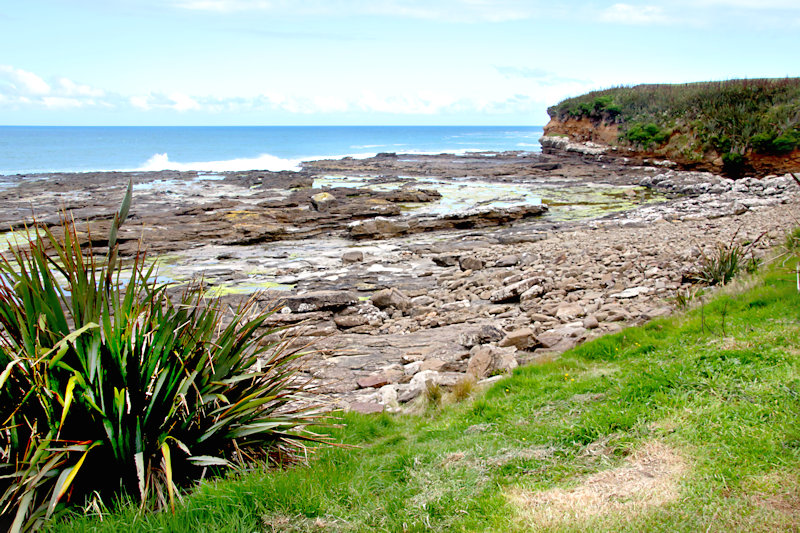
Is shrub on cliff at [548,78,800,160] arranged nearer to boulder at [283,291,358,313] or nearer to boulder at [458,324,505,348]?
boulder at [283,291,358,313]

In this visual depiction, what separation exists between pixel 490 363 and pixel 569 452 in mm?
2942

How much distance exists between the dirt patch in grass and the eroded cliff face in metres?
32.3

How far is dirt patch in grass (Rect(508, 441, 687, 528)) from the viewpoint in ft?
9.93

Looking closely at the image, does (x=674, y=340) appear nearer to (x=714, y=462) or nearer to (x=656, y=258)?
(x=714, y=462)

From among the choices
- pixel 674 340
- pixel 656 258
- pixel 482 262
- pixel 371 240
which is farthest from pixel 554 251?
pixel 674 340

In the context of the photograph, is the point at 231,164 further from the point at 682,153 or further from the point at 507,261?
the point at 507,261

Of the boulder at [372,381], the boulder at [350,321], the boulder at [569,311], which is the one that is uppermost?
the boulder at [569,311]

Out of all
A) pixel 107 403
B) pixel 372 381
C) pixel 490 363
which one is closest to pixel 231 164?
pixel 372 381

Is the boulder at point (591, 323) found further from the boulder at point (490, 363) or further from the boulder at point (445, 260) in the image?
the boulder at point (445, 260)

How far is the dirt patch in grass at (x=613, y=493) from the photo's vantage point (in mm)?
3027

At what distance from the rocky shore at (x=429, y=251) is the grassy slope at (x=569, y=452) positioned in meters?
1.43

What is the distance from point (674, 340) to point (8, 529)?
5.78m

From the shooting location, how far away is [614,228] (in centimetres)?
1877

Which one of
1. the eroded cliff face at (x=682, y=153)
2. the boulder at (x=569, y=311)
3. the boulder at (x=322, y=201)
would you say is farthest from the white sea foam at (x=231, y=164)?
the boulder at (x=569, y=311)
